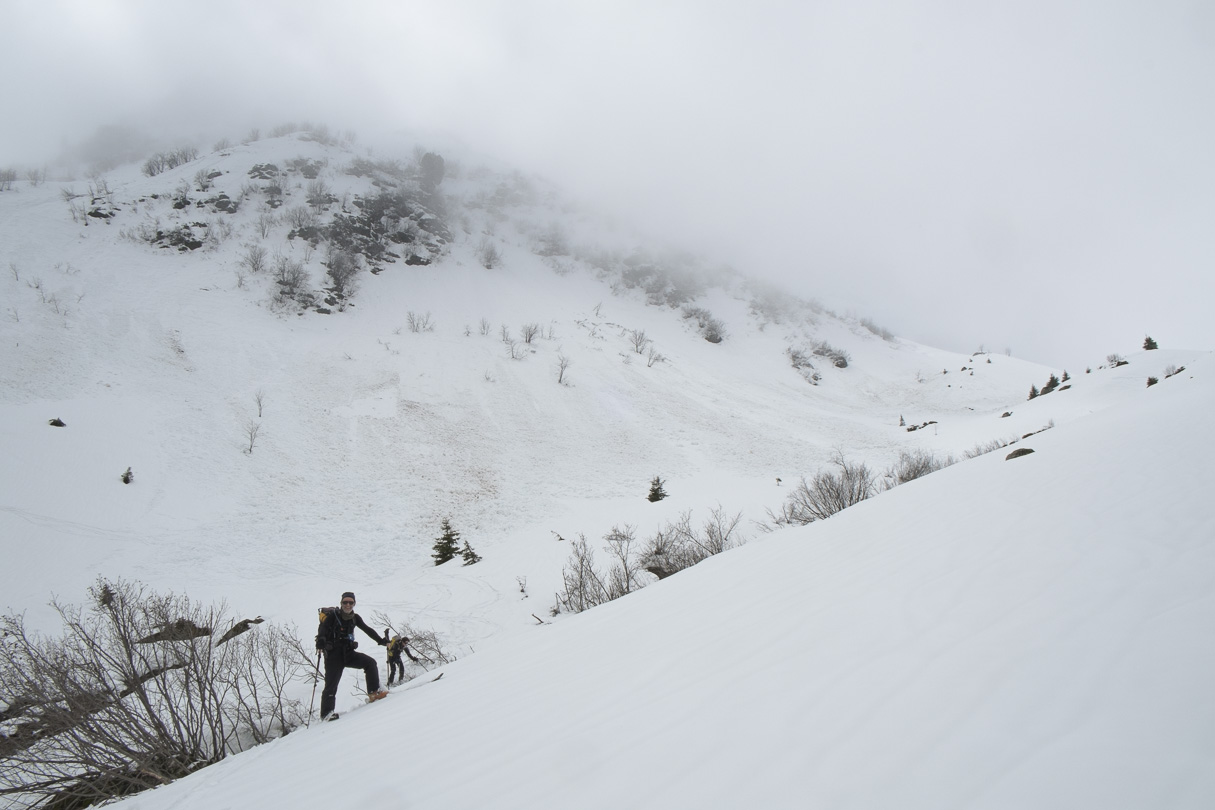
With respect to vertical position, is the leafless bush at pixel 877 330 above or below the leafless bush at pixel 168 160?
below

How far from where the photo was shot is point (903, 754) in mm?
1602

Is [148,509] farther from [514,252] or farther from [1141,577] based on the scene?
[514,252]

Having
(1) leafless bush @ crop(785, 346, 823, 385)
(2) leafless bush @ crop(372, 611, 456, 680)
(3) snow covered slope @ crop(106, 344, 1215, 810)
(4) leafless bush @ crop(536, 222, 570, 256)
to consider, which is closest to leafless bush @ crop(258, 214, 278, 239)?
(4) leafless bush @ crop(536, 222, 570, 256)

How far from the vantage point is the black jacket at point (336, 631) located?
5.37m

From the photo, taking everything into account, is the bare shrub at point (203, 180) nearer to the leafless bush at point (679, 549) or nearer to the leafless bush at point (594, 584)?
the leafless bush at point (594, 584)

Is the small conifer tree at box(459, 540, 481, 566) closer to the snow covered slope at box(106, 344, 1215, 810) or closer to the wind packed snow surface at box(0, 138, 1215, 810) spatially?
the wind packed snow surface at box(0, 138, 1215, 810)

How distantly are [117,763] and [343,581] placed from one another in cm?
1026

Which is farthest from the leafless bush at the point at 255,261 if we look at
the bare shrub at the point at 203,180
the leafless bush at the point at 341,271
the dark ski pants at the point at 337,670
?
the dark ski pants at the point at 337,670

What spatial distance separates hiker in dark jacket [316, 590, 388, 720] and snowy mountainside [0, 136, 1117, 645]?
480cm

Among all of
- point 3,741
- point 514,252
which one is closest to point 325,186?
point 514,252

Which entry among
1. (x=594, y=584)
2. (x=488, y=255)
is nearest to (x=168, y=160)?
(x=488, y=255)

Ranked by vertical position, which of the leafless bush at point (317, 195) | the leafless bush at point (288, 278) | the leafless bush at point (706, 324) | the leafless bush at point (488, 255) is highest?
the leafless bush at point (317, 195)

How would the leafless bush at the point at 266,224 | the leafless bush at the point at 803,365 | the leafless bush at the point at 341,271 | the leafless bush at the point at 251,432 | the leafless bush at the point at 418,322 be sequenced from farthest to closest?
the leafless bush at the point at 803,365 < the leafless bush at the point at 266,224 < the leafless bush at the point at 341,271 < the leafless bush at the point at 418,322 < the leafless bush at the point at 251,432

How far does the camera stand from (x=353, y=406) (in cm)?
2645
